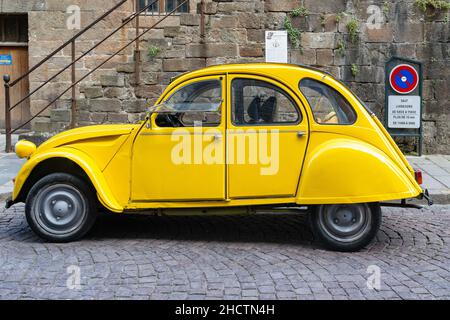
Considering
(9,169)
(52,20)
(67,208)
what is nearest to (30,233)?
(67,208)

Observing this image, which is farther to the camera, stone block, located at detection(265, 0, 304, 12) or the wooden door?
the wooden door

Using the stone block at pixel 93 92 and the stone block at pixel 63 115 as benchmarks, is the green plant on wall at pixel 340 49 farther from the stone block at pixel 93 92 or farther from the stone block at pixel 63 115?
the stone block at pixel 63 115

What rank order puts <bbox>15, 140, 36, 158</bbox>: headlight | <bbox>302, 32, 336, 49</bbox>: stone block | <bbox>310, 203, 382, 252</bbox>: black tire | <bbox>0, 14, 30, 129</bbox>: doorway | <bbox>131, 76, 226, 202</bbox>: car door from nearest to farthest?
1. <bbox>310, 203, 382, 252</bbox>: black tire
2. <bbox>131, 76, 226, 202</bbox>: car door
3. <bbox>15, 140, 36, 158</bbox>: headlight
4. <bbox>302, 32, 336, 49</bbox>: stone block
5. <bbox>0, 14, 30, 129</bbox>: doorway

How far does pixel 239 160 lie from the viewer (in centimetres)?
621

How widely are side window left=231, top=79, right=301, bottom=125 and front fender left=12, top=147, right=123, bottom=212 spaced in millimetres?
1371

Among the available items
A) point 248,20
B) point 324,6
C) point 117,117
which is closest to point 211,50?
point 248,20

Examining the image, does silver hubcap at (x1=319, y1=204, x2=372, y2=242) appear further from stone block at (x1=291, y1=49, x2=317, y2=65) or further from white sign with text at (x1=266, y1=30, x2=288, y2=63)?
stone block at (x1=291, y1=49, x2=317, y2=65)

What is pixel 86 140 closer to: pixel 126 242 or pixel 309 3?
pixel 126 242

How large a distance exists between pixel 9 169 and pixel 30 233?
405cm

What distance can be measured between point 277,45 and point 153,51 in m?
2.30

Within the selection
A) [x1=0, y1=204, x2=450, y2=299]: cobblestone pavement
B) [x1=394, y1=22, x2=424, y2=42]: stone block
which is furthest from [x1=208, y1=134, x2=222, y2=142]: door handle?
[x1=394, y1=22, x2=424, y2=42]: stone block

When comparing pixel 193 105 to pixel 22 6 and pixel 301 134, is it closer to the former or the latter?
pixel 301 134

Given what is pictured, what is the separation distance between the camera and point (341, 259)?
5.87 m

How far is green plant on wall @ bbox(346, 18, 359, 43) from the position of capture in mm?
12516
